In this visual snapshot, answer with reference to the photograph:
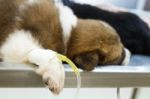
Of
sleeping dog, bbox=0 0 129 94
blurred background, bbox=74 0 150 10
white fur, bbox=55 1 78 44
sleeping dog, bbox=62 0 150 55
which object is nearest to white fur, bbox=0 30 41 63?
sleeping dog, bbox=0 0 129 94

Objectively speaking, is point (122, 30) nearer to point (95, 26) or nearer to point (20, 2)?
point (95, 26)

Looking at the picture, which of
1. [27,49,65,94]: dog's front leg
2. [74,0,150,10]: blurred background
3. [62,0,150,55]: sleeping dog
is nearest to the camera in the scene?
[27,49,65,94]: dog's front leg

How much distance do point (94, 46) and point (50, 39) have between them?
131 mm

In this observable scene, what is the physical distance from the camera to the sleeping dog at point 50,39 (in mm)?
753

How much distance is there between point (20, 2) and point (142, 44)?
0.48m

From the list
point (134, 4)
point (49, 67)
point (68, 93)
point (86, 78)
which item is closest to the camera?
point (49, 67)

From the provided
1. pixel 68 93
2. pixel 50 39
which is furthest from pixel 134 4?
pixel 50 39

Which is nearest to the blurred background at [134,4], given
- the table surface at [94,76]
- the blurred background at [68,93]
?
the blurred background at [68,93]

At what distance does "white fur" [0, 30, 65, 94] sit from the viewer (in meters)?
0.73

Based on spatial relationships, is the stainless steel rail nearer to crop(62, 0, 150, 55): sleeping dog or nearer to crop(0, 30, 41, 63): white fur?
crop(0, 30, 41, 63): white fur

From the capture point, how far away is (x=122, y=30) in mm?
1070

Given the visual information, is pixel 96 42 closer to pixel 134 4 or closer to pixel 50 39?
pixel 50 39

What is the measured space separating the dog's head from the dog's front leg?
9 centimetres

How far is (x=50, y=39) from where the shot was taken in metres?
0.81
